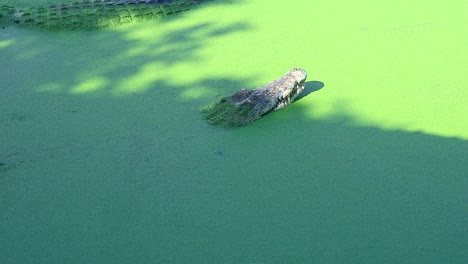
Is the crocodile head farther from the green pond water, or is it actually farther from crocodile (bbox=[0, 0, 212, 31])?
crocodile (bbox=[0, 0, 212, 31])

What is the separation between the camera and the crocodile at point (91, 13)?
394 centimetres

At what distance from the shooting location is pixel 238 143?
278 cm

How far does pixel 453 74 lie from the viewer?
3.39 metres

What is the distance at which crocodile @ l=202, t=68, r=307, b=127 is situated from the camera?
2.94 meters

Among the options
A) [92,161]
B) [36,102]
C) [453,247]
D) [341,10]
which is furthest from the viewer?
[341,10]

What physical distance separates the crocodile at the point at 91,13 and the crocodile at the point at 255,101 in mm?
1347

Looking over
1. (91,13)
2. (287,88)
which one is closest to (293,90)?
(287,88)

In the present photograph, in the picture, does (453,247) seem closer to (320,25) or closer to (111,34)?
(320,25)

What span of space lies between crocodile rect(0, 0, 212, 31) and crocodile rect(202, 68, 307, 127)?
4.42 ft

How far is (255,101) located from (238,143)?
0.31 meters

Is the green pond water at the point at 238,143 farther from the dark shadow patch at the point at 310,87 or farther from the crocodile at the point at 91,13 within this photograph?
the crocodile at the point at 91,13

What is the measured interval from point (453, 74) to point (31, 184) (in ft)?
8.03

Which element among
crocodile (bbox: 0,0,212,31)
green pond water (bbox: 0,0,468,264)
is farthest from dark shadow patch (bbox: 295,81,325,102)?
crocodile (bbox: 0,0,212,31)

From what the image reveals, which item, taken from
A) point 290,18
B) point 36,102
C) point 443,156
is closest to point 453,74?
point 443,156
